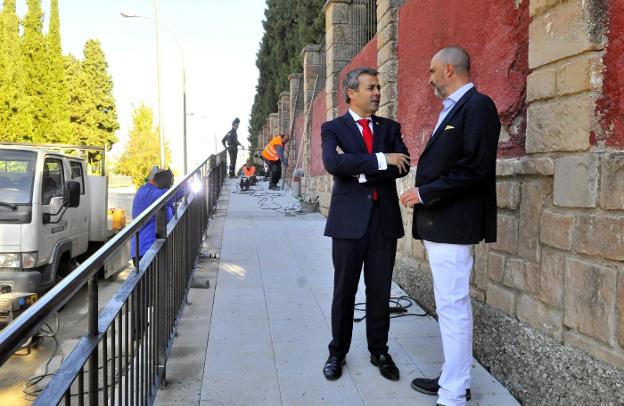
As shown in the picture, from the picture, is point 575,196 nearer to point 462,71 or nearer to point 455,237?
point 455,237

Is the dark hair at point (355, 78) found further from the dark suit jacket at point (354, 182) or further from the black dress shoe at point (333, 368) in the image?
the black dress shoe at point (333, 368)

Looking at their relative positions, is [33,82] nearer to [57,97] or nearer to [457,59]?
[57,97]

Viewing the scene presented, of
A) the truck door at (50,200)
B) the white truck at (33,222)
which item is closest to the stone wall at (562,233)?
the white truck at (33,222)

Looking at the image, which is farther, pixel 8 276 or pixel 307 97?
pixel 307 97

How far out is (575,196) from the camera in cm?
270

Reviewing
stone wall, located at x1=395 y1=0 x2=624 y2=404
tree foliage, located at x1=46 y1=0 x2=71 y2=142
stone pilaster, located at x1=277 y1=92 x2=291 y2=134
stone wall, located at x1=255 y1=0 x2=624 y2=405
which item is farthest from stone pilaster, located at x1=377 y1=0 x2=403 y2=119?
tree foliage, located at x1=46 y1=0 x2=71 y2=142

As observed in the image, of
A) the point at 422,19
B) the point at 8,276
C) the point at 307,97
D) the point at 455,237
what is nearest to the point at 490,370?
the point at 455,237

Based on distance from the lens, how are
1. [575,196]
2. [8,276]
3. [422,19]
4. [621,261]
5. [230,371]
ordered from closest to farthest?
[621,261], [575,196], [230,371], [422,19], [8,276]

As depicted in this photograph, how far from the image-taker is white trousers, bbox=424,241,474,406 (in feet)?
9.36

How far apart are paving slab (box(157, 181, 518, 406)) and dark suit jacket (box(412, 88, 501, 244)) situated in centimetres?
106

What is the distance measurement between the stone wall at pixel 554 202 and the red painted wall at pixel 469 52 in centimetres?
1

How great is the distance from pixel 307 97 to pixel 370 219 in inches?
460

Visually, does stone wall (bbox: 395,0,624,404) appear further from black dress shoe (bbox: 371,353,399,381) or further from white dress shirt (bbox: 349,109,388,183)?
white dress shirt (bbox: 349,109,388,183)

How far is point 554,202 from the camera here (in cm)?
287
